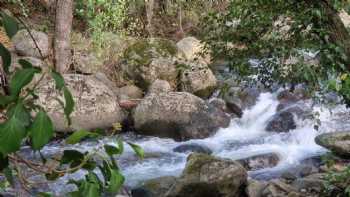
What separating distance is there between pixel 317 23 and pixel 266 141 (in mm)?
6209

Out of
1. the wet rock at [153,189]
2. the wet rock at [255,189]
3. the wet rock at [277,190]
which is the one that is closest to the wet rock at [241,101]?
the wet rock at [153,189]

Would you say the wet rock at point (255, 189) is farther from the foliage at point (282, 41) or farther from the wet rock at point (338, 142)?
the foliage at point (282, 41)

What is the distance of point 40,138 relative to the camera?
0.83 meters

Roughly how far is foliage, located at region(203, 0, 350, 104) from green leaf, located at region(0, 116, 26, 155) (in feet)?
7.89

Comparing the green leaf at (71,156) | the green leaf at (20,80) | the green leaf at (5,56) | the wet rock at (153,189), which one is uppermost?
the green leaf at (5,56)

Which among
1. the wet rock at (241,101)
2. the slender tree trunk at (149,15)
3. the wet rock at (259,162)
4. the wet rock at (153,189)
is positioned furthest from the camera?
the slender tree trunk at (149,15)

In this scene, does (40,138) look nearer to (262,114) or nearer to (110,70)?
(262,114)

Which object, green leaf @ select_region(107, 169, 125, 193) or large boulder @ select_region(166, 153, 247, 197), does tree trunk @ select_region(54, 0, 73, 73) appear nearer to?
large boulder @ select_region(166, 153, 247, 197)

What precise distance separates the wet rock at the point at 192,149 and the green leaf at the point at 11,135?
8.41m

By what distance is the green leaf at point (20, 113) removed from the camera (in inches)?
32.5

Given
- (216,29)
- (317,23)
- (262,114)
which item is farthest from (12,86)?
(262,114)

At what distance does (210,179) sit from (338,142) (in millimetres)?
2554

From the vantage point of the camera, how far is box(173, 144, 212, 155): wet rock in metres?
9.20

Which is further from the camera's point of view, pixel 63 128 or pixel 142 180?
pixel 63 128
